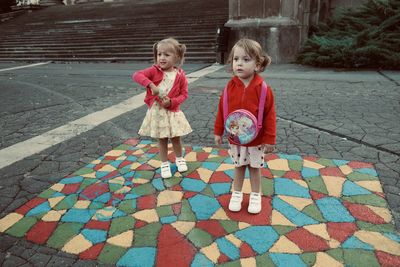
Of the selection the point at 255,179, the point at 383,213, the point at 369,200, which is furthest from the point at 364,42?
the point at 255,179

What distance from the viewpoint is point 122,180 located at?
3.15 meters

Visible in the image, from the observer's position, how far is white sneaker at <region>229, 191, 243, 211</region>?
8.51 feet

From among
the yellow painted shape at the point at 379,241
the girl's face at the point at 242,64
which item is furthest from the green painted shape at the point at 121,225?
the yellow painted shape at the point at 379,241

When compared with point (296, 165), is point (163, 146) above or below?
above

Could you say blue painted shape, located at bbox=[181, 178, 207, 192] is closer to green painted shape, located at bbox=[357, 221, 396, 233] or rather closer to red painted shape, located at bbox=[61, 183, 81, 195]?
red painted shape, located at bbox=[61, 183, 81, 195]

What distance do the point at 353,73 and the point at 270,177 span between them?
6.28 metres

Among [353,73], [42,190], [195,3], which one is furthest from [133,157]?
[195,3]

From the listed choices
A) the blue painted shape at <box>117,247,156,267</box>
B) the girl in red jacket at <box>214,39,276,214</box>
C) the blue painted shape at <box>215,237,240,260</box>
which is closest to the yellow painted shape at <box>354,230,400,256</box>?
the girl in red jacket at <box>214,39,276,214</box>

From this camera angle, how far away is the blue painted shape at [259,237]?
2190 millimetres

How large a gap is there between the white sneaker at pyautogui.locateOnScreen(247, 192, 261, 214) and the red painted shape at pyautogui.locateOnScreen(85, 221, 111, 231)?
3.46 ft

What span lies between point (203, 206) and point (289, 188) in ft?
2.55

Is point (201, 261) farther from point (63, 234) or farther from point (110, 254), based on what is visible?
point (63, 234)

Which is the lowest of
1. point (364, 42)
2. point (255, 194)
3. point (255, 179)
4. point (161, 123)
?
point (255, 194)

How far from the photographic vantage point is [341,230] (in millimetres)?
2322
